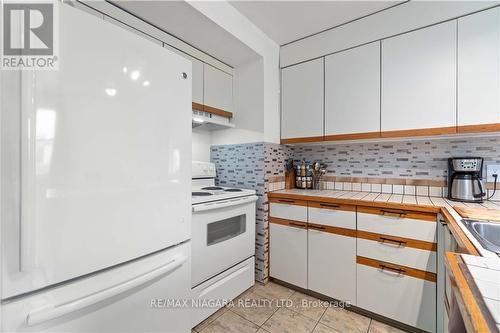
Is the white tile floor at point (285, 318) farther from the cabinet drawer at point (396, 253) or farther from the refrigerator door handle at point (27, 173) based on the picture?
the refrigerator door handle at point (27, 173)

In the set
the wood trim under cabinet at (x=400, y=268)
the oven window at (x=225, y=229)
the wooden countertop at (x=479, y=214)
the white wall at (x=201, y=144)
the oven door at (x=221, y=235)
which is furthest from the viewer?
the white wall at (x=201, y=144)

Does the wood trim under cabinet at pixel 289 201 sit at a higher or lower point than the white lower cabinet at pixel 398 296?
higher

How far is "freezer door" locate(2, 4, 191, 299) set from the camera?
0.65 metres

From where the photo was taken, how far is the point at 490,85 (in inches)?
56.3

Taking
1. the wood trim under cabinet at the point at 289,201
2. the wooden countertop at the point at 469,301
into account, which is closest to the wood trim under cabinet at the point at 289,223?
the wood trim under cabinet at the point at 289,201

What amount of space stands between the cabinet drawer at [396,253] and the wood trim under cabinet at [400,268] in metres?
0.02

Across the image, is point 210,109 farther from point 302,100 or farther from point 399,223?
point 399,223

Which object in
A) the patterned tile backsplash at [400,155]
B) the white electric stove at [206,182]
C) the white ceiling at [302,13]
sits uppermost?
the white ceiling at [302,13]

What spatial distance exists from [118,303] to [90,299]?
133 mm

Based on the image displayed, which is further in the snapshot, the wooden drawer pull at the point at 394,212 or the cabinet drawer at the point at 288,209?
the cabinet drawer at the point at 288,209

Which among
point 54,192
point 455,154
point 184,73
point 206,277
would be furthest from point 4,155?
point 455,154

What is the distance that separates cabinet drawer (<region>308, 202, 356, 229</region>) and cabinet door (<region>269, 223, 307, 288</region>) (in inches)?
6.9

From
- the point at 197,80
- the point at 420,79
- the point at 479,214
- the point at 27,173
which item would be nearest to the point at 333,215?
the point at 479,214

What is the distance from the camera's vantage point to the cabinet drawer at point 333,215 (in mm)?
1680
